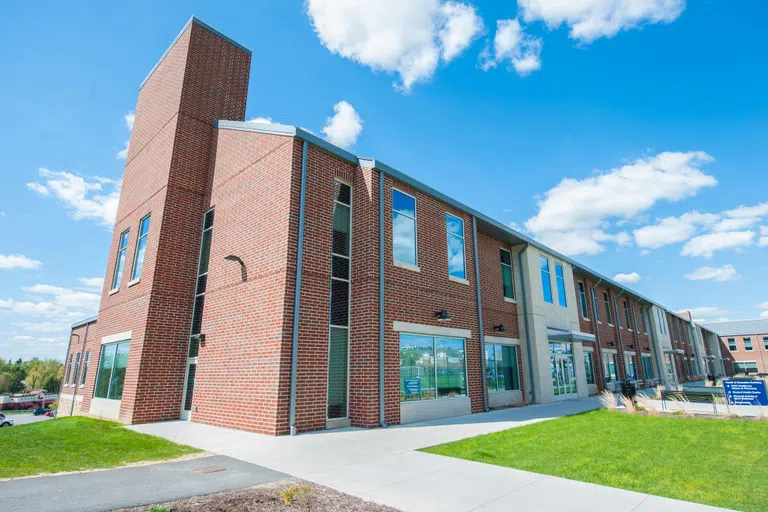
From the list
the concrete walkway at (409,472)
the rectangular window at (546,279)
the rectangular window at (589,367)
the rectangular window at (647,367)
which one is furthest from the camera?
the rectangular window at (647,367)

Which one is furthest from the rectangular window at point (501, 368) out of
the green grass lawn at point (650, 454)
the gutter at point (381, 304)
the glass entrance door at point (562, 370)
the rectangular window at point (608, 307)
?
the rectangular window at point (608, 307)

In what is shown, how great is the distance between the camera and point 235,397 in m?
10.3

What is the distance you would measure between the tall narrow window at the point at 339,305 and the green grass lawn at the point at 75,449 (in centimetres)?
365

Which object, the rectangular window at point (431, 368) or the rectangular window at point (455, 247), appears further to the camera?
the rectangular window at point (455, 247)

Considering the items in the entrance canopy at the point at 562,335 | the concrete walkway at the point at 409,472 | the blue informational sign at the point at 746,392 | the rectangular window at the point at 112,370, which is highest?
the entrance canopy at the point at 562,335

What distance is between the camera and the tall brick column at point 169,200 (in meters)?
12.3

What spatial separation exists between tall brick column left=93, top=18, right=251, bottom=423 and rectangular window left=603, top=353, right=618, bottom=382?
22.4 m

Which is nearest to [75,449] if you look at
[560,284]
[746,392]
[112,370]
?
[112,370]

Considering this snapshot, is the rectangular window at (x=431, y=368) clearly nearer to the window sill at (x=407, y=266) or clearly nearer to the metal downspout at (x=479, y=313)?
the metal downspout at (x=479, y=313)

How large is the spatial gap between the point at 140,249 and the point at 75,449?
A: 8472 mm

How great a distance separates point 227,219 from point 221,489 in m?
8.95

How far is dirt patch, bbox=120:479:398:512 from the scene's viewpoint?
449 centimetres

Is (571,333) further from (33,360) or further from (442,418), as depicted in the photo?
(33,360)

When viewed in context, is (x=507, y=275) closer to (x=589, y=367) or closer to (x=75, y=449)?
(x=589, y=367)
